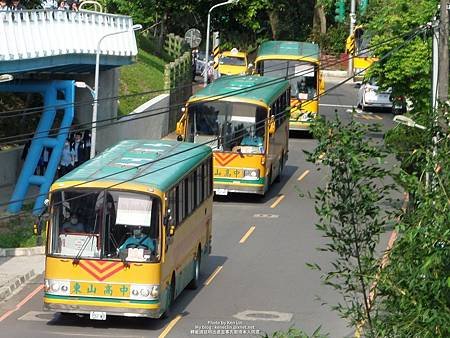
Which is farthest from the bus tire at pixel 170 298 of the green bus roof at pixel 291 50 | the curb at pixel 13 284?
the green bus roof at pixel 291 50

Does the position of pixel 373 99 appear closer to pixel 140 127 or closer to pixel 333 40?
pixel 140 127

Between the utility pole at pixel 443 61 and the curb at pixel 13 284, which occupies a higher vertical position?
the utility pole at pixel 443 61

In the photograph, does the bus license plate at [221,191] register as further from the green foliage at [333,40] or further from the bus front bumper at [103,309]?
A: the green foliage at [333,40]

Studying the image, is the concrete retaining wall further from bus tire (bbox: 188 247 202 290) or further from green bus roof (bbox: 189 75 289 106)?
bus tire (bbox: 188 247 202 290)

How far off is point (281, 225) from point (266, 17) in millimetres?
43168

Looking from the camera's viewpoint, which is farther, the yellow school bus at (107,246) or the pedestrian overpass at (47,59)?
the pedestrian overpass at (47,59)

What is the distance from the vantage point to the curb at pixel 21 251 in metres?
30.9

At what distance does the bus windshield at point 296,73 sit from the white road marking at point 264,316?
2195 cm

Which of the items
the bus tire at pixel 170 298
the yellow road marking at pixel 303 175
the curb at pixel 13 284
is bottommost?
the yellow road marking at pixel 303 175

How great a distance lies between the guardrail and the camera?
33.6 metres

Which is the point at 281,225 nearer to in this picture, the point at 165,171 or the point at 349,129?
the point at 165,171

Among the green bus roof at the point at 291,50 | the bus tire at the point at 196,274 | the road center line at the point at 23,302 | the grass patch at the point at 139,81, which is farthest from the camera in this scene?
the green bus roof at the point at 291,50

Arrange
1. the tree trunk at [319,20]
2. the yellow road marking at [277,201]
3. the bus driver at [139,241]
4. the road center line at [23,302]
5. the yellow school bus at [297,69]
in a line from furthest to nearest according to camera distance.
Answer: the tree trunk at [319,20], the yellow school bus at [297,69], the yellow road marking at [277,201], the road center line at [23,302], the bus driver at [139,241]

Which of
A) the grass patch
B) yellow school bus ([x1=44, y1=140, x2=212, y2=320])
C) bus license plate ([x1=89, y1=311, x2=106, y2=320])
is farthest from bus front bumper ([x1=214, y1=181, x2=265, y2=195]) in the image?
bus license plate ([x1=89, y1=311, x2=106, y2=320])
